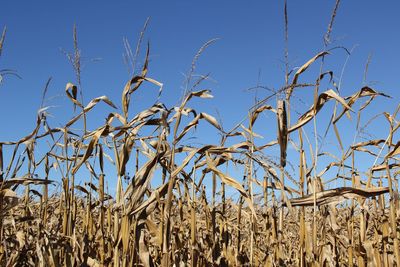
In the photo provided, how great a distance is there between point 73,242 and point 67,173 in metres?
0.47

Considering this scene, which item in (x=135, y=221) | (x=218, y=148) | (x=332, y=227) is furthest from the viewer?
(x=332, y=227)

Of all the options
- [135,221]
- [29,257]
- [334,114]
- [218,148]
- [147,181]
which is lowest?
[29,257]

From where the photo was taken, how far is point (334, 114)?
9.06ft

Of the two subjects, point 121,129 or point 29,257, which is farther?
point 29,257

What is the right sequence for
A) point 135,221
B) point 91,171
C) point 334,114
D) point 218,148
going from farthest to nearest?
point 91,171
point 334,114
point 218,148
point 135,221

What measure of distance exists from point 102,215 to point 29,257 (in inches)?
23.9

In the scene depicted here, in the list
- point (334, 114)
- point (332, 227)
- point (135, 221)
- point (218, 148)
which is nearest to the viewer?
point (135, 221)

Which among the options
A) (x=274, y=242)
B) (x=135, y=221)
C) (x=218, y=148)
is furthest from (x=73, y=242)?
(x=274, y=242)

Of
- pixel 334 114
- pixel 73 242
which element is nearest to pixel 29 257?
pixel 73 242

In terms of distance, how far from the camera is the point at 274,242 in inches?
121

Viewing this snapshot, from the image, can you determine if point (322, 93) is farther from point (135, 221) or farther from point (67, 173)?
point (67, 173)

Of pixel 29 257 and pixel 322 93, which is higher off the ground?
pixel 322 93

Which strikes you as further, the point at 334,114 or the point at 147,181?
the point at 334,114

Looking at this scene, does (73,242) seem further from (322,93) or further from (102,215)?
(322,93)
